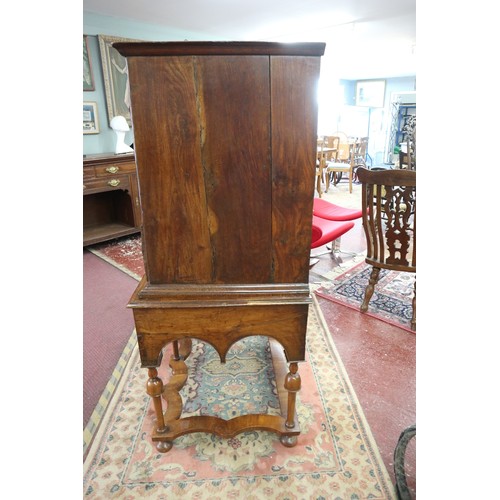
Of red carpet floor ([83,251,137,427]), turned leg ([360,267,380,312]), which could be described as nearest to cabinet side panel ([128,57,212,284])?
red carpet floor ([83,251,137,427])

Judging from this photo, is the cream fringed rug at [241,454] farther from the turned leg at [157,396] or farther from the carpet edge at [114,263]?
the carpet edge at [114,263]

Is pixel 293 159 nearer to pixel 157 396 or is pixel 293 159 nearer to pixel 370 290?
pixel 157 396

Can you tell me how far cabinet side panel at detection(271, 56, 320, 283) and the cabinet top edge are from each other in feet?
0.06

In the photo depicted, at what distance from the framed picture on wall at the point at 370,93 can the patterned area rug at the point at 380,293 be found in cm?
874

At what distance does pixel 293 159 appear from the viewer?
0.96 meters

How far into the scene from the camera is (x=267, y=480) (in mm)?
1238

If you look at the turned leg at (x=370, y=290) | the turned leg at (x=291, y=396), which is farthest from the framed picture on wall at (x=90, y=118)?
the turned leg at (x=291, y=396)

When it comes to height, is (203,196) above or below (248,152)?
below

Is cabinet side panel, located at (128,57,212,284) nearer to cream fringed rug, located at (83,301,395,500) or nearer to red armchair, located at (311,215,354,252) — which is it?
cream fringed rug, located at (83,301,395,500)
